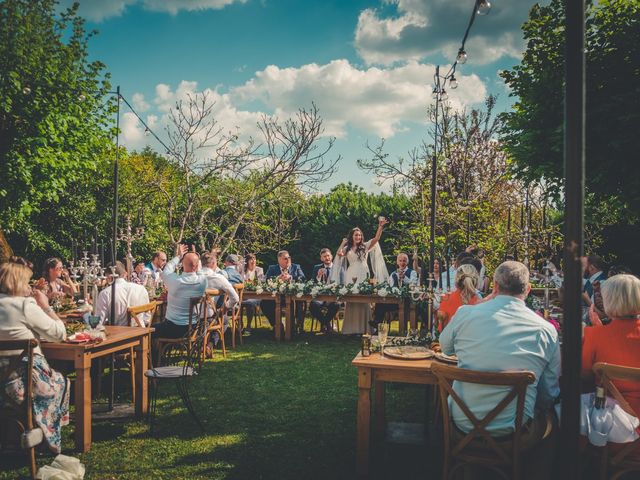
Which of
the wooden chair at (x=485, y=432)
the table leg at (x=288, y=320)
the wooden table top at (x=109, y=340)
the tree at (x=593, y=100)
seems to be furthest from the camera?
the table leg at (x=288, y=320)

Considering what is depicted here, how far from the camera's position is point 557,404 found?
133 inches

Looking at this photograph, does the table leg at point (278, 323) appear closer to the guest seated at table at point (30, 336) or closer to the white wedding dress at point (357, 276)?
the white wedding dress at point (357, 276)

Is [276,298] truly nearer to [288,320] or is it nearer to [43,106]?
[288,320]

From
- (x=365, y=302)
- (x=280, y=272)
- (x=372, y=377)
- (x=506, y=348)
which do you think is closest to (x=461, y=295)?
(x=372, y=377)

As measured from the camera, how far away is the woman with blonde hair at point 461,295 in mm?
4301

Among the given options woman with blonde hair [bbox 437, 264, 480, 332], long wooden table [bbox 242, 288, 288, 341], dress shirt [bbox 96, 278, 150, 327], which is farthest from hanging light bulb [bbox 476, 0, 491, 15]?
long wooden table [bbox 242, 288, 288, 341]

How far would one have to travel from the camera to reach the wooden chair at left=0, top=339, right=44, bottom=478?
3.32 meters

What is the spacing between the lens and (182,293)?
21.1 feet

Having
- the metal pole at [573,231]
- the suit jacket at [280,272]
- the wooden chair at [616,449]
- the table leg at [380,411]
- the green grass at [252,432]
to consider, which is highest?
the metal pole at [573,231]

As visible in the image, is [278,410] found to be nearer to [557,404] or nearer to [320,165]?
[557,404]

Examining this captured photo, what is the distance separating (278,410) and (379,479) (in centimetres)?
175

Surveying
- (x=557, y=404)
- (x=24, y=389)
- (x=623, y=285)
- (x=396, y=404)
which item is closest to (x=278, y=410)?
(x=396, y=404)

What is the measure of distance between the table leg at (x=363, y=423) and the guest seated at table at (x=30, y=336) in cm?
235

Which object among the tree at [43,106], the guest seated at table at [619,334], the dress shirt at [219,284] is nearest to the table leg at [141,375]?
the dress shirt at [219,284]
